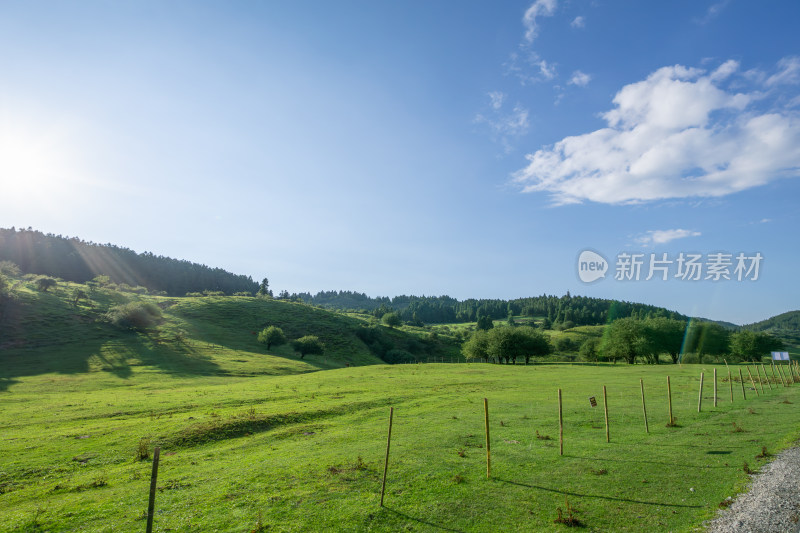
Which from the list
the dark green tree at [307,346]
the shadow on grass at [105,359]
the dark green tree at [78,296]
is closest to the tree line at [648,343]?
the dark green tree at [307,346]

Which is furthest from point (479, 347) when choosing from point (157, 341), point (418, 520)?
point (418, 520)

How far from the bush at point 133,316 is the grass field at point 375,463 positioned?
73872mm

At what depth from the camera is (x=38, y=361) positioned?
229 ft

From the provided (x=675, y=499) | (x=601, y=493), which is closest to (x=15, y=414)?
(x=601, y=493)

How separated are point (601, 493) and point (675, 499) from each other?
247cm

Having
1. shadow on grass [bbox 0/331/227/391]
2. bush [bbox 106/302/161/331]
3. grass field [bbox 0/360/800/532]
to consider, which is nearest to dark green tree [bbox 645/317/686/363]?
grass field [bbox 0/360/800/532]

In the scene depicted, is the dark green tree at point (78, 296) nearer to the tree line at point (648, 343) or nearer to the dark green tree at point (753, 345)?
the tree line at point (648, 343)

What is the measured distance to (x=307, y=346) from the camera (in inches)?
4542

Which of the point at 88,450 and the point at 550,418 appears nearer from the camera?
the point at 88,450

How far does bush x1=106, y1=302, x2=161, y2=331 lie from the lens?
103 m

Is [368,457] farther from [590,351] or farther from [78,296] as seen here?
[78,296]

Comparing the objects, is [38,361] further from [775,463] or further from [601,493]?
[775,463]

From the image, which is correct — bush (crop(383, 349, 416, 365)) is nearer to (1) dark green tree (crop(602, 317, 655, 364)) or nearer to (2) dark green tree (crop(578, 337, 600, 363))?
(2) dark green tree (crop(578, 337, 600, 363))

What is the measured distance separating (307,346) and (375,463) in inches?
3967
